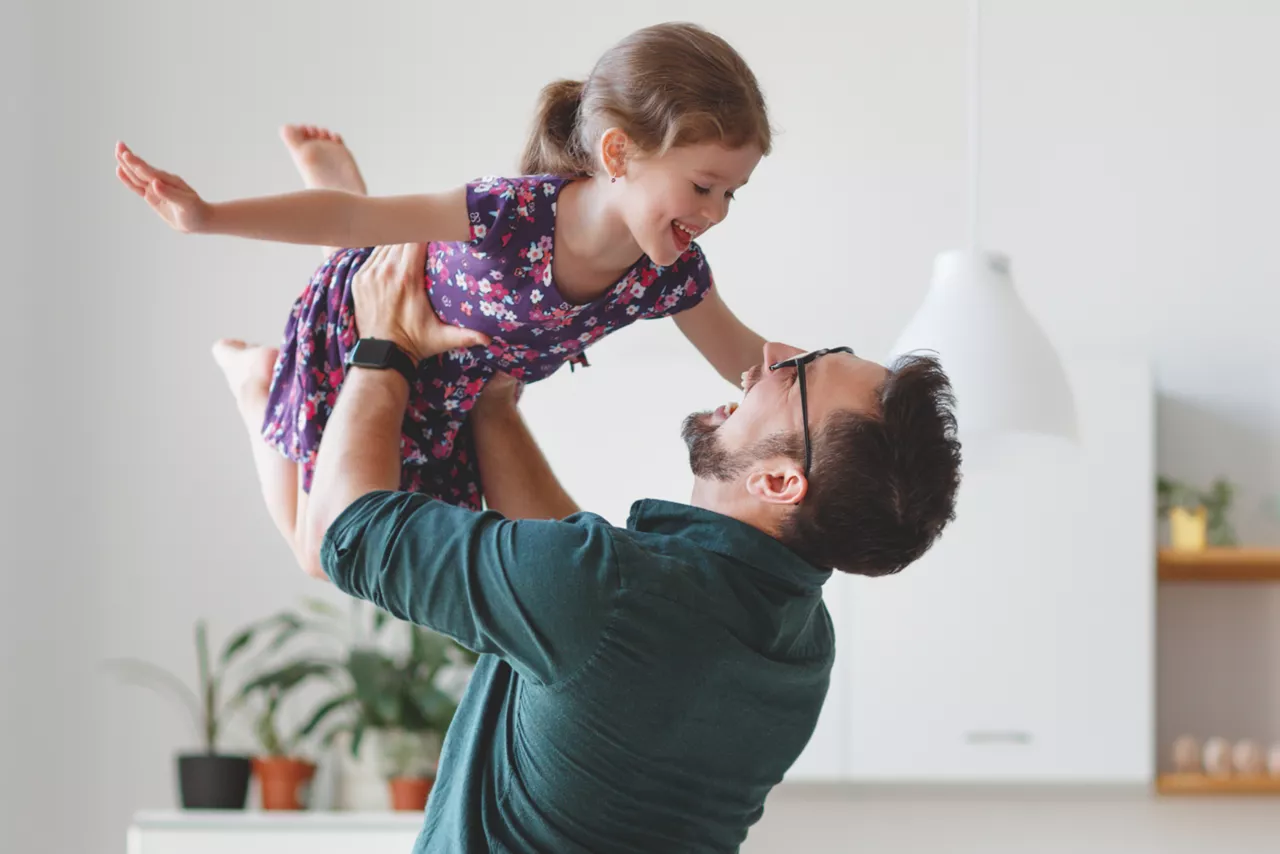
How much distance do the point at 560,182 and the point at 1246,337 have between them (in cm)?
271

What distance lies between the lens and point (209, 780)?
10.9 feet

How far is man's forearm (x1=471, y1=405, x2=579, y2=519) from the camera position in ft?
6.10

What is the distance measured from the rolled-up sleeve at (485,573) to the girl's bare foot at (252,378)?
494 millimetres

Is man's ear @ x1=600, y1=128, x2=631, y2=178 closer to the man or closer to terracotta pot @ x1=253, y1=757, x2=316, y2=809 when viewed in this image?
the man

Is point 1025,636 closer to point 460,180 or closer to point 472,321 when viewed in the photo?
point 460,180

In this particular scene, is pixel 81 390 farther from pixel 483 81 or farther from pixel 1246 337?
pixel 1246 337

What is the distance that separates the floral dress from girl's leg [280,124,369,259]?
134 mm

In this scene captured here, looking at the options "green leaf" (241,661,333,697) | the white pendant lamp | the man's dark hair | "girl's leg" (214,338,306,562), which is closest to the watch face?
"girl's leg" (214,338,306,562)

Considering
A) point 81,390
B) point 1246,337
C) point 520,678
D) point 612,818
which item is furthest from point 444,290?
point 1246,337

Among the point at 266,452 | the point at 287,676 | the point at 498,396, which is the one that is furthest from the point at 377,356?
the point at 287,676

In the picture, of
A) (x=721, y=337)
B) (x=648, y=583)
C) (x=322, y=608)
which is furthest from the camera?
(x=322, y=608)

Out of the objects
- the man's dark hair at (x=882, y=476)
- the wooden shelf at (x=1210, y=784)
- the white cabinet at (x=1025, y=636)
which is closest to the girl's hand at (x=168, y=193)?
the man's dark hair at (x=882, y=476)

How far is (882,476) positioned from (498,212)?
0.49 meters

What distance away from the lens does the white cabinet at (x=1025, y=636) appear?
11.2ft
